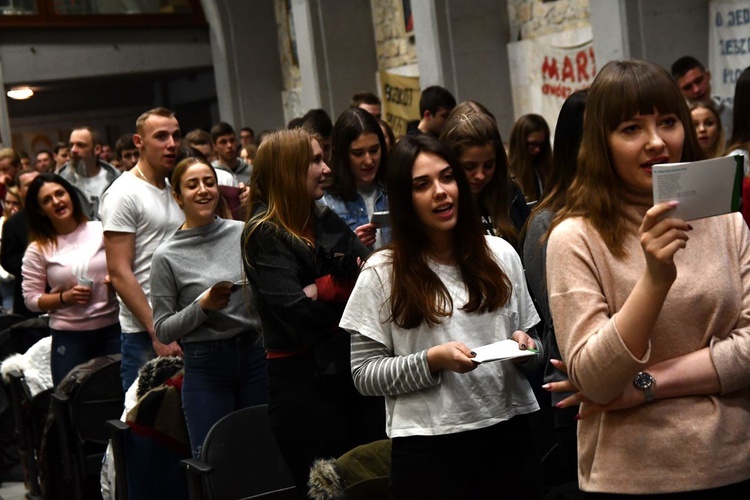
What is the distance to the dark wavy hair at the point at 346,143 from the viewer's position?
4750 mm

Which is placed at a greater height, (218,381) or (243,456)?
(218,381)

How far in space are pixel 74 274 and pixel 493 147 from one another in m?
2.87

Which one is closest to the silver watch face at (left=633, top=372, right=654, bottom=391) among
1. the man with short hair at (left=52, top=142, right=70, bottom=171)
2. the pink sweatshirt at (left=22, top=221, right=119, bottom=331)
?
the pink sweatshirt at (left=22, top=221, right=119, bottom=331)

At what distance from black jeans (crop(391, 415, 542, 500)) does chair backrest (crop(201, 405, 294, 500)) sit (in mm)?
1193

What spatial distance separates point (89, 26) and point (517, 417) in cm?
1430

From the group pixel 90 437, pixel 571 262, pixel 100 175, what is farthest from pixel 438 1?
pixel 571 262

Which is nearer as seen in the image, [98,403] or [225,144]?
[98,403]

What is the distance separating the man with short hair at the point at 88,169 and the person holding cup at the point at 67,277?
9.33ft

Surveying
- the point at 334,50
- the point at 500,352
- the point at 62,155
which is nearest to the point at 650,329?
the point at 500,352

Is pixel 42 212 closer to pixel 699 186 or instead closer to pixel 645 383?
pixel 645 383

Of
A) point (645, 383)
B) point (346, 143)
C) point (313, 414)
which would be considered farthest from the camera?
point (346, 143)

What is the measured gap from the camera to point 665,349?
6.97 feet

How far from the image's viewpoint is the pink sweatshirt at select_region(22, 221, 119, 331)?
5945 mm

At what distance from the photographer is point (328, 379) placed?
371 cm
